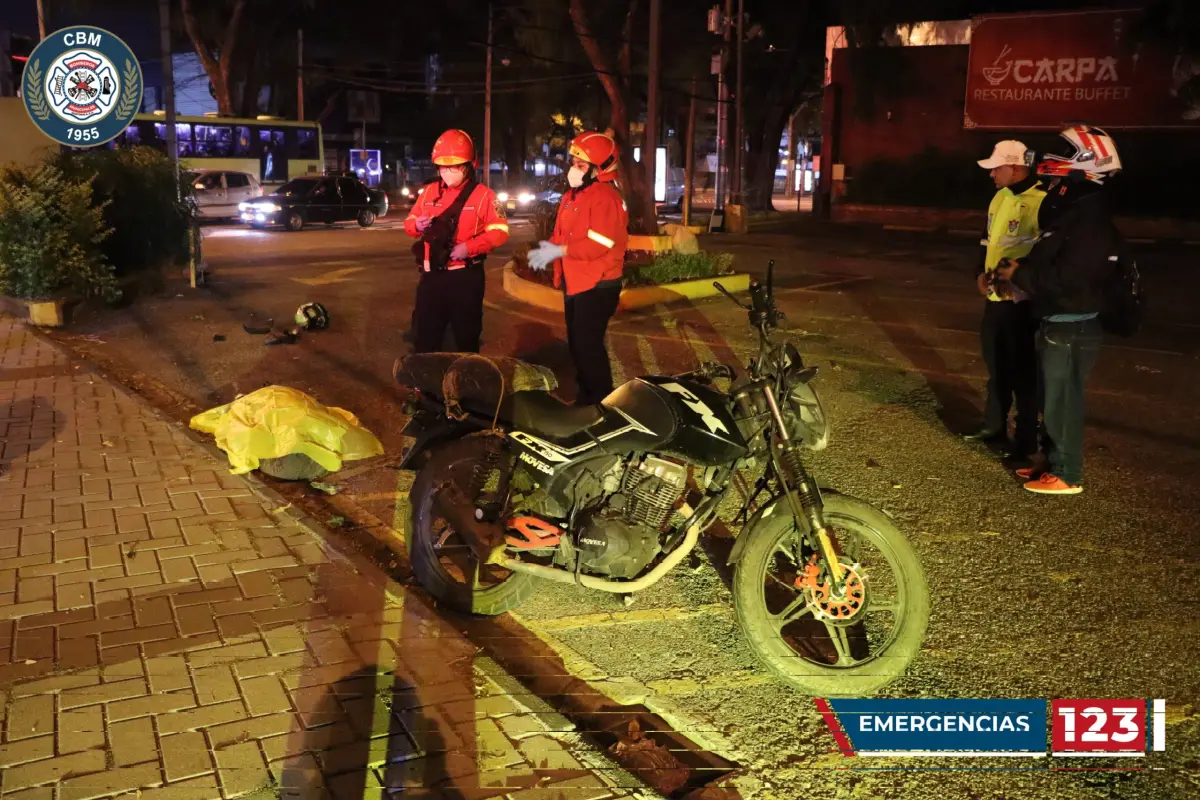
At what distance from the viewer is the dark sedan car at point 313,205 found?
99.6 ft

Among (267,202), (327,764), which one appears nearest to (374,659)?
(327,764)

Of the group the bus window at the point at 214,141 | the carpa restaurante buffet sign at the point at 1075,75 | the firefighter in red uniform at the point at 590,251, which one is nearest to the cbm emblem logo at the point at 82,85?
the firefighter in red uniform at the point at 590,251

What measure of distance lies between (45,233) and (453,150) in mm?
7245

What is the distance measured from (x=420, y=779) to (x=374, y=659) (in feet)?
2.98

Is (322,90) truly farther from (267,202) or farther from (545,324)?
(545,324)

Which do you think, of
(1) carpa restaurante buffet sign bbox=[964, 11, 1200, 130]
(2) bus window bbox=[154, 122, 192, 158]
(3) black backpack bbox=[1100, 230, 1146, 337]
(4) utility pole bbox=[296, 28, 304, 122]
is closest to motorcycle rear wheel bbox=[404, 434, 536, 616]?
(3) black backpack bbox=[1100, 230, 1146, 337]

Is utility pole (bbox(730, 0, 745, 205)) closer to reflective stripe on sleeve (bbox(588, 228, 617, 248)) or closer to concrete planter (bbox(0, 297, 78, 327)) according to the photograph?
concrete planter (bbox(0, 297, 78, 327))

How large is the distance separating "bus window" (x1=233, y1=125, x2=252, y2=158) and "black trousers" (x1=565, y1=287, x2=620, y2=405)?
3283cm

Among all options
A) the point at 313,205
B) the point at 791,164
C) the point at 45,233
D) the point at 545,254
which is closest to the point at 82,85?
the point at 45,233

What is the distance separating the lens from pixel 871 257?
22500mm

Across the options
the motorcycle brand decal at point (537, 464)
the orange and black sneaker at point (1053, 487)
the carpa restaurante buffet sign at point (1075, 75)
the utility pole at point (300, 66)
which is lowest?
the orange and black sneaker at point (1053, 487)

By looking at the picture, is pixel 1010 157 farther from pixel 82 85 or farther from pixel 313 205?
pixel 313 205

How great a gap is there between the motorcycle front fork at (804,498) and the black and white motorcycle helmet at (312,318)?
8.64m

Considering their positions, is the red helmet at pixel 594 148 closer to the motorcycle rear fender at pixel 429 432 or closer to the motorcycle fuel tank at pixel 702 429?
the motorcycle rear fender at pixel 429 432
